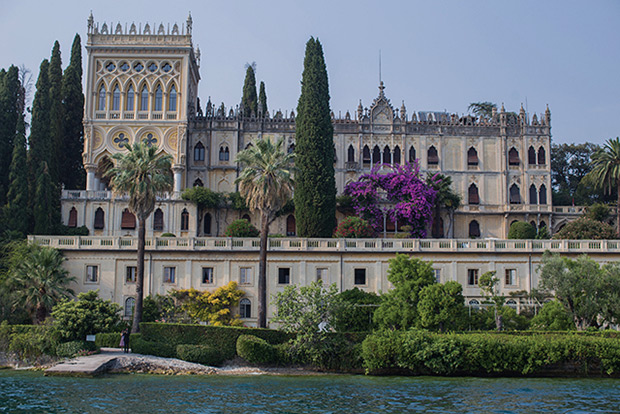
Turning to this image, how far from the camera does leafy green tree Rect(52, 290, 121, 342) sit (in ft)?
135

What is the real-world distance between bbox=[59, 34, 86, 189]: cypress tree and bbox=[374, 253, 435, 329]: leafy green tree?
120 feet

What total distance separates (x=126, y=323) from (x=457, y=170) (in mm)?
38107

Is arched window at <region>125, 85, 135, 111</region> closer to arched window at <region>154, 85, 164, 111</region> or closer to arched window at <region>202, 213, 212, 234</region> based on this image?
arched window at <region>154, 85, 164, 111</region>

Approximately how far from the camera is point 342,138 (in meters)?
71.4

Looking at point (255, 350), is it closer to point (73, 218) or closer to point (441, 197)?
point (73, 218)

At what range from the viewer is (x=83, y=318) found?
41.2 meters

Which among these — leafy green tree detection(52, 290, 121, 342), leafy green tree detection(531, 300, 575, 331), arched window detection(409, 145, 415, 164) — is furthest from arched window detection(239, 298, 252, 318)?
arched window detection(409, 145, 415, 164)

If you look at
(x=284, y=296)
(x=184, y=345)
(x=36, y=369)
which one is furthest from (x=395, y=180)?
(x=36, y=369)

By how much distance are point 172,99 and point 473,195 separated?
30050 mm

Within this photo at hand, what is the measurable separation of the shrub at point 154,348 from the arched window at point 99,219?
79.2ft

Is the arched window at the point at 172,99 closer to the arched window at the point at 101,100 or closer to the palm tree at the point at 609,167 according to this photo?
the arched window at the point at 101,100

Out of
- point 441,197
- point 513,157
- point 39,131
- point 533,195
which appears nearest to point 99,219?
point 39,131

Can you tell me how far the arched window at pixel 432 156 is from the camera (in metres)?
71.4

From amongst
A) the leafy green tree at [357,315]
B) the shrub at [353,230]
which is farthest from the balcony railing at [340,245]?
the leafy green tree at [357,315]
